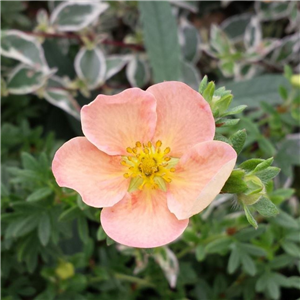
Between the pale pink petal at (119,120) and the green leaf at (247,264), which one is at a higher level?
the pale pink petal at (119,120)

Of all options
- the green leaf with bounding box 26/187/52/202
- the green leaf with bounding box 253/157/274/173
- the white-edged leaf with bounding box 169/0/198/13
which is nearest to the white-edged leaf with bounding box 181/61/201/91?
the white-edged leaf with bounding box 169/0/198/13

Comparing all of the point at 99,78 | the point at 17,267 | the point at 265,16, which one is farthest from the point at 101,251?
the point at 265,16

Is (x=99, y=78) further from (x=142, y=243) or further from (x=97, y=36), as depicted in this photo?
(x=142, y=243)

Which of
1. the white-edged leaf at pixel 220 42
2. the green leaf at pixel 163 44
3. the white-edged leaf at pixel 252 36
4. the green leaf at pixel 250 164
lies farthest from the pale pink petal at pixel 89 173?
the white-edged leaf at pixel 252 36

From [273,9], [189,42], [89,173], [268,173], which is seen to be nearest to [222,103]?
[268,173]

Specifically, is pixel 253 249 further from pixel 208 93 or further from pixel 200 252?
pixel 208 93

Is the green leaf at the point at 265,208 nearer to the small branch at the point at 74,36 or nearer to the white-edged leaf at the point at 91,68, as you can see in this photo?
the white-edged leaf at the point at 91,68
